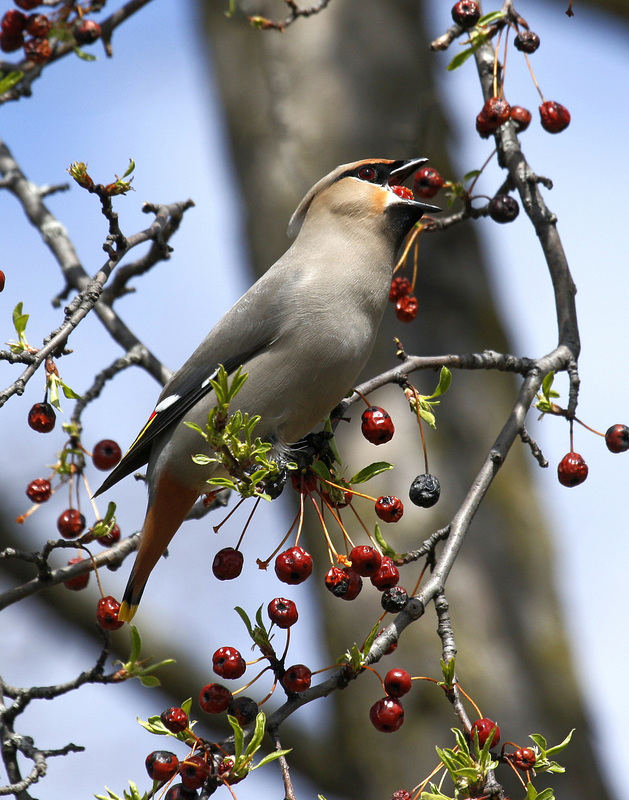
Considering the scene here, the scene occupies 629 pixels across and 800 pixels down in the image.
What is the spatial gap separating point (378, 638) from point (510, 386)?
3578 millimetres

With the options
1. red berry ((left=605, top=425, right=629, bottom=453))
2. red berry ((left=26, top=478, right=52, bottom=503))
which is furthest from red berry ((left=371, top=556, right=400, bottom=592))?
red berry ((left=26, top=478, right=52, bottom=503))

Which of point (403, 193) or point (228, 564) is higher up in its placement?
point (403, 193)

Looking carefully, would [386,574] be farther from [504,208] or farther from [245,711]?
[504,208]

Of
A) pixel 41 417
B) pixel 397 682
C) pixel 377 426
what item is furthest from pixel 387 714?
pixel 41 417

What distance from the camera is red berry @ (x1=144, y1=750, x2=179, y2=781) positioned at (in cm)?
186

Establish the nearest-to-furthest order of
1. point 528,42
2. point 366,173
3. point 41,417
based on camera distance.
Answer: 1. point 41,417
2. point 528,42
3. point 366,173

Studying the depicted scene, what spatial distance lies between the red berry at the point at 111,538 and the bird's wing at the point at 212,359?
0.13 meters

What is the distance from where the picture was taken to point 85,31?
325 cm

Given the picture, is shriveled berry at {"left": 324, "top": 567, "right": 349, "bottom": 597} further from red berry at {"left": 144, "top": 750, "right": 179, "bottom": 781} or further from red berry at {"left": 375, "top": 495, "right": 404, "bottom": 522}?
red berry at {"left": 144, "top": 750, "right": 179, "bottom": 781}

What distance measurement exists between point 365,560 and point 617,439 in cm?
88

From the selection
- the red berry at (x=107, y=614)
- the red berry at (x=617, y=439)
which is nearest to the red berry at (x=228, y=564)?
the red berry at (x=107, y=614)

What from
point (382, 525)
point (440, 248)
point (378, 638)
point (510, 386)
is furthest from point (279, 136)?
point (378, 638)

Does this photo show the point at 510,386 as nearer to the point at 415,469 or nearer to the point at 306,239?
the point at 415,469

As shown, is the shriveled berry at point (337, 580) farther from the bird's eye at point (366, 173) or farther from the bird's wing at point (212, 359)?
the bird's eye at point (366, 173)
